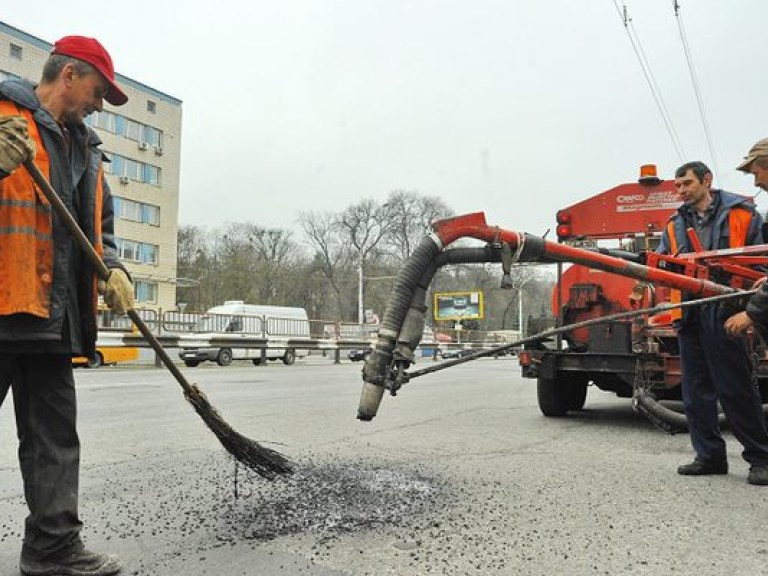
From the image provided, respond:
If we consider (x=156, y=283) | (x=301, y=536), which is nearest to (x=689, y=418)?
(x=301, y=536)

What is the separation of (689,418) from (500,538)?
7.23ft

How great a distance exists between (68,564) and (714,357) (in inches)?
150

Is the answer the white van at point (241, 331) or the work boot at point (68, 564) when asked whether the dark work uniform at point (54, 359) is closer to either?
the work boot at point (68, 564)

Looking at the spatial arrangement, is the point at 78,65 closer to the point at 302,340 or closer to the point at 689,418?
the point at 689,418

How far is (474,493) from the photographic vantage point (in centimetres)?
373

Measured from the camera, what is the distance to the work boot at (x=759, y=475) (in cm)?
402

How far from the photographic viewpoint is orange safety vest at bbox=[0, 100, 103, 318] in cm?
236

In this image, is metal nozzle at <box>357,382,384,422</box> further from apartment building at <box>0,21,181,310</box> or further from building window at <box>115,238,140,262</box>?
building window at <box>115,238,140,262</box>

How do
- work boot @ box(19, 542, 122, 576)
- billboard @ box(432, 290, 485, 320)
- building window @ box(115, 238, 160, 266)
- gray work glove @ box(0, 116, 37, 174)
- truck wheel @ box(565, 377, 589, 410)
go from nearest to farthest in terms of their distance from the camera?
1. gray work glove @ box(0, 116, 37, 174)
2. work boot @ box(19, 542, 122, 576)
3. truck wheel @ box(565, 377, 589, 410)
4. billboard @ box(432, 290, 485, 320)
5. building window @ box(115, 238, 160, 266)

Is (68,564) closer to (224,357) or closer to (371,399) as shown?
(371,399)

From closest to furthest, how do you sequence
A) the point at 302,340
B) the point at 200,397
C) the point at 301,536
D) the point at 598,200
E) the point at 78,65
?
the point at 78,65, the point at 301,536, the point at 200,397, the point at 598,200, the point at 302,340

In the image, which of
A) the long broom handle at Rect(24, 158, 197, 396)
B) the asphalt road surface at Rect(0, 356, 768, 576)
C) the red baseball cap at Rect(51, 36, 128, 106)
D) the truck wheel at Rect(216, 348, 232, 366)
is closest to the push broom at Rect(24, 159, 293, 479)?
the long broom handle at Rect(24, 158, 197, 396)

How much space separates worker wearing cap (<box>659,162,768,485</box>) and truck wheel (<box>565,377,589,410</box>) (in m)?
2.90

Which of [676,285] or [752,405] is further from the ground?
[676,285]
